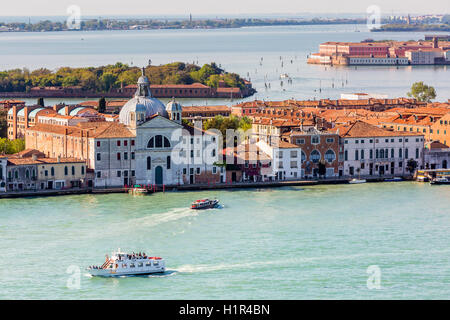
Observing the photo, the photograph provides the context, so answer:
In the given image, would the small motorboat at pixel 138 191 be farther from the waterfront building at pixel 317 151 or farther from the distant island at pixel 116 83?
the distant island at pixel 116 83

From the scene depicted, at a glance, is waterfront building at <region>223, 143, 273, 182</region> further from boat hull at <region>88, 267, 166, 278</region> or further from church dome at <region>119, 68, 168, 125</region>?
boat hull at <region>88, 267, 166, 278</region>

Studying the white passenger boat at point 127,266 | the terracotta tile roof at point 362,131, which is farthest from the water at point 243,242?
the terracotta tile roof at point 362,131

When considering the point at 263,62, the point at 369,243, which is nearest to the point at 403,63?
the point at 263,62

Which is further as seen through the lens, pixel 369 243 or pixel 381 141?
pixel 381 141

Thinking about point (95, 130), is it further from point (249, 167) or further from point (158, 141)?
point (249, 167)

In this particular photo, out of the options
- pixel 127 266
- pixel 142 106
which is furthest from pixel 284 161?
pixel 127 266

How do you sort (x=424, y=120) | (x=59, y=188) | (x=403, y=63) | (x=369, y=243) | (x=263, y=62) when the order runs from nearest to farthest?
(x=369, y=243), (x=59, y=188), (x=424, y=120), (x=263, y=62), (x=403, y=63)

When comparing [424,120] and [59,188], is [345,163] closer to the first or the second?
[424,120]

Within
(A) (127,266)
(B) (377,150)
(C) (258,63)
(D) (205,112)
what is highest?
(B) (377,150)
